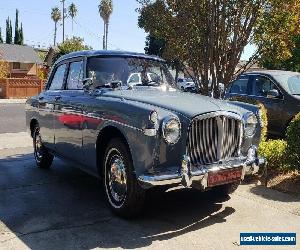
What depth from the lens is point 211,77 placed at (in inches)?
388


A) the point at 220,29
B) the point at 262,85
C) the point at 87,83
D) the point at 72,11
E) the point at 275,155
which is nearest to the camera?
the point at 87,83

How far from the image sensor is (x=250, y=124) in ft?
17.3

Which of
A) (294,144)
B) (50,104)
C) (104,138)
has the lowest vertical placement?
(294,144)

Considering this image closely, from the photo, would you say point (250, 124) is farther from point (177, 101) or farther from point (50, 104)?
point (50, 104)

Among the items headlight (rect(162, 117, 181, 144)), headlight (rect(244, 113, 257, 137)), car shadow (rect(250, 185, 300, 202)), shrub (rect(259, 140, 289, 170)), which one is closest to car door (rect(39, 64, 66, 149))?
headlight (rect(162, 117, 181, 144))

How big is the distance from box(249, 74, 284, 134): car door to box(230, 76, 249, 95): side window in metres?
0.21

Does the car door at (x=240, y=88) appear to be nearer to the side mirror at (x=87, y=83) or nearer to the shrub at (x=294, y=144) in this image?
the shrub at (x=294, y=144)

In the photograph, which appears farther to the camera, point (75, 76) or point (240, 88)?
point (240, 88)

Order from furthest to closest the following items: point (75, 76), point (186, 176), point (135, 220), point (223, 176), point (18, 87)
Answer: point (18, 87)
point (75, 76)
point (135, 220)
point (223, 176)
point (186, 176)

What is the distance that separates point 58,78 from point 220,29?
4134 millimetres

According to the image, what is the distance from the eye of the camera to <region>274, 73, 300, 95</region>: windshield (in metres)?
9.61

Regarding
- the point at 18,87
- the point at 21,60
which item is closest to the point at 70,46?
the point at 21,60

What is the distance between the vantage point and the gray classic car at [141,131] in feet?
14.8

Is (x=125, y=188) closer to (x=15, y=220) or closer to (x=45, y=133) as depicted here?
(x=15, y=220)
